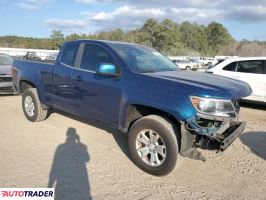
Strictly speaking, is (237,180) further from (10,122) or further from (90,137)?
(10,122)

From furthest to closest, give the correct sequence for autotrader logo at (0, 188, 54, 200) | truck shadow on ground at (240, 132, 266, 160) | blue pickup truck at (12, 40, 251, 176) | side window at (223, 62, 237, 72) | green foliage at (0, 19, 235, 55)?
green foliage at (0, 19, 235, 55) → side window at (223, 62, 237, 72) → truck shadow on ground at (240, 132, 266, 160) → blue pickup truck at (12, 40, 251, 176) → autotrader logo at (0, 188, 54, 200)

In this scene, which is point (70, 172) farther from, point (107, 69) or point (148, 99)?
point (107, 69)

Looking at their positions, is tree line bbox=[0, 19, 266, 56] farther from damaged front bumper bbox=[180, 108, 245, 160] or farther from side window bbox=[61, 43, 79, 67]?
damaged front bumper bbox=[180, 108, 245, 160]

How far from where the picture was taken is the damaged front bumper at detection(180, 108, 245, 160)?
412cm

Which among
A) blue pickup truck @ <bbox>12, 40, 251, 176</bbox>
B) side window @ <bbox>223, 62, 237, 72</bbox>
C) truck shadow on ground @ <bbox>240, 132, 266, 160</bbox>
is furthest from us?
side window @ <bbox>223, 62, 237, 72</bbox>

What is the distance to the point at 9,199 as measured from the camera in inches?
104

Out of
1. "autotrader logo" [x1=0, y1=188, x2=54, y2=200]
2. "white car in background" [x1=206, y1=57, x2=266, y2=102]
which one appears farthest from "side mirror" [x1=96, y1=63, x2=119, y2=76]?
"white car in background" [x1=206, y1=57, x2=266, y2=102]

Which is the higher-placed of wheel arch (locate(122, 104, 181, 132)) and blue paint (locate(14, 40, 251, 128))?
blue paint (locate(14, 40, 251, 128))

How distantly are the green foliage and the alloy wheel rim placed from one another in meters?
53.2

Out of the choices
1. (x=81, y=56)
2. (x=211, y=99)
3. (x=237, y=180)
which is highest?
(x=81, y=56)

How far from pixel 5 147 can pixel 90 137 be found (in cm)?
155

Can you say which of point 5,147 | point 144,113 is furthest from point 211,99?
point 5,147

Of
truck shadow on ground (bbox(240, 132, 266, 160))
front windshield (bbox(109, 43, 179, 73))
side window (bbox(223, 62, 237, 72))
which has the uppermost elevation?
front windshield (bbox(109, 43, 179, 73))

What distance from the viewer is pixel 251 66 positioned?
9.56 meters
